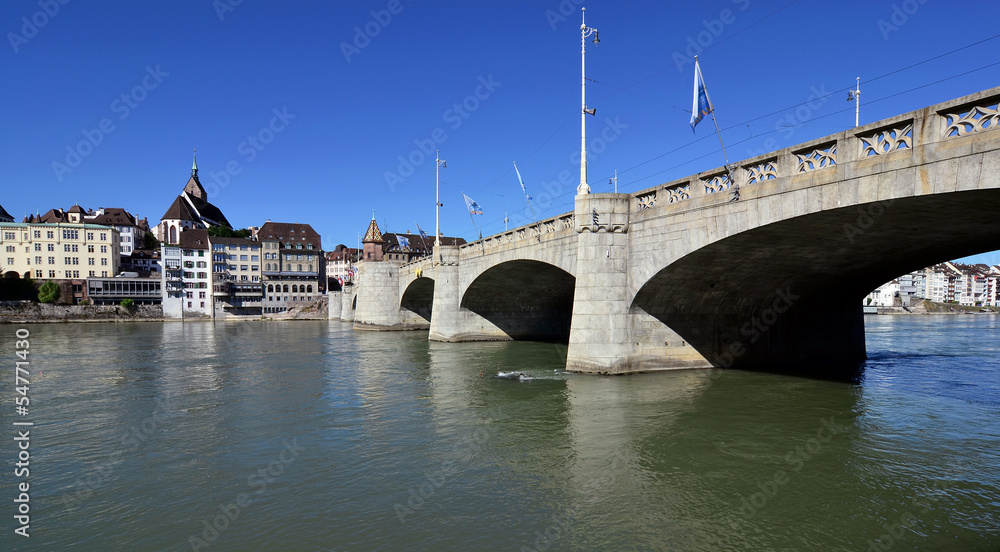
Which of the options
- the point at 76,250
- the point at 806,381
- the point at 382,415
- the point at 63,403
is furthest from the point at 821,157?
the point at 76,250

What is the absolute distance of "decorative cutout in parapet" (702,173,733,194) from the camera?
1639 centimetres

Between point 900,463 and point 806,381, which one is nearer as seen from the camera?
point 900,463

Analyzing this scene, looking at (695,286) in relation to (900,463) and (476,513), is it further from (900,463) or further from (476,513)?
(476,513)

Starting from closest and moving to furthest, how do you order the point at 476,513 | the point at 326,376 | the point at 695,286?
the point at 476,513 → the point at 695,286 → the point at 326,376

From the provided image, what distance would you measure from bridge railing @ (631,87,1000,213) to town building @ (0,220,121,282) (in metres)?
109

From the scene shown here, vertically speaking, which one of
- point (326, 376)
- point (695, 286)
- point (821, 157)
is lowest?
point (326, 376)

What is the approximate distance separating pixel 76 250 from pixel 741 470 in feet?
378

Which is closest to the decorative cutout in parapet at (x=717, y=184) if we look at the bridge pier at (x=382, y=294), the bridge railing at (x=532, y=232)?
the bridge railing at (x=532, y=232)

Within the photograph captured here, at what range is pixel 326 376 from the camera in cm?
2480

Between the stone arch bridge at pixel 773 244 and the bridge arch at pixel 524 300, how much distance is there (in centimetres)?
74

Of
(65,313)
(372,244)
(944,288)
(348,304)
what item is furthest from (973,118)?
(944,288)

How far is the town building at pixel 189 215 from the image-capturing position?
121 metres

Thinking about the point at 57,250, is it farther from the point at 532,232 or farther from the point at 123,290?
the point at 532,232

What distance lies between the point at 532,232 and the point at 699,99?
11.8 meters
